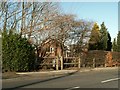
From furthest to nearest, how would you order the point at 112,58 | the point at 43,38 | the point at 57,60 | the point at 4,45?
the point at 112,58 < the point at 43,38 < the point at 57,60 < the point at 4,45

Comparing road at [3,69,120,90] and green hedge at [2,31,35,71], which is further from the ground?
green hedge at [2,31,35,71]

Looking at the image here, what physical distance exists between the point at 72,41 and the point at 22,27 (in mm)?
7289

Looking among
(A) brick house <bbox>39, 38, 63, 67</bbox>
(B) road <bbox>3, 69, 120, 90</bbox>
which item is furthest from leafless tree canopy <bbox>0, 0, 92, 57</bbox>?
(B) road <bbox>3, 69, 120, 90</bbox>

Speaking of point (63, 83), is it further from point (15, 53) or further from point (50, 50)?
point (50, 50)

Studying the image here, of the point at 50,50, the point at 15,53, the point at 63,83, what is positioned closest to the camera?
the point at 63,83

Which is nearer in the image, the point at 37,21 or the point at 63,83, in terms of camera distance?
the point at 63,83

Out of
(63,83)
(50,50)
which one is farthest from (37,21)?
(63,83)

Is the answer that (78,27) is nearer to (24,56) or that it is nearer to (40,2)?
(40,2)

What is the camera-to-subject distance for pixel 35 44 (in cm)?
Answer: 3225

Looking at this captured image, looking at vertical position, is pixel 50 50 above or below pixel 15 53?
above

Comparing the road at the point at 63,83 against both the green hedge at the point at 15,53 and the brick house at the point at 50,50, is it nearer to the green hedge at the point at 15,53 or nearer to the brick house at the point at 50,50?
the green hedge at the point at 15,53

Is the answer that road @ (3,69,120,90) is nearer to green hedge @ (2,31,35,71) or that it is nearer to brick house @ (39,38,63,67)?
green hedge @ (2,31,35,71)

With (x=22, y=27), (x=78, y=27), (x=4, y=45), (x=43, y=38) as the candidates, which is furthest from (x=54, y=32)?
(x=4, y=45)

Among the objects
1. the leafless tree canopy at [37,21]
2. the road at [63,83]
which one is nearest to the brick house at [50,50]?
the leafless tree canopy at [37,21]
